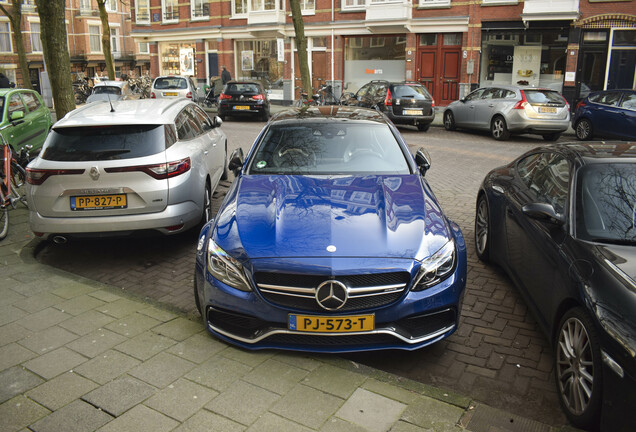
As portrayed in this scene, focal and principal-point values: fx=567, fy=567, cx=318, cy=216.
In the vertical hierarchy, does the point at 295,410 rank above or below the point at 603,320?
below

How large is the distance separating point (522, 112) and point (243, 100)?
412 inches

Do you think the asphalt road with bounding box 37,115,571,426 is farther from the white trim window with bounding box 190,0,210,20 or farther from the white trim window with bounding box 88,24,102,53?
the white trim window with bounding box 88,24,102,53

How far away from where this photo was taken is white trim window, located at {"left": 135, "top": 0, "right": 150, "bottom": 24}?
3794 cm

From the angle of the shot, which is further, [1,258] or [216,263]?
[1,258]

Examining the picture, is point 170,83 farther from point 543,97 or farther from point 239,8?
point 543,97

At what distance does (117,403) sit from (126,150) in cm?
320

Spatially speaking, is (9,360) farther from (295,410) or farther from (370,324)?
(370,324)

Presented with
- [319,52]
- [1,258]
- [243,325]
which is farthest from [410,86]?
[243,325]

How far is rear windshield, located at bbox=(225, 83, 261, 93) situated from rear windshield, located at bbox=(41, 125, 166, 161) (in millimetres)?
16442

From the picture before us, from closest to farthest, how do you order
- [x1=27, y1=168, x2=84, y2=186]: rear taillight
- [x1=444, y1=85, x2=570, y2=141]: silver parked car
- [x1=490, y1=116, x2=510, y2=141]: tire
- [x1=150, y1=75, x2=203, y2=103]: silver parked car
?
[x1=27, y1=168, x2=84, y2=186]: rear taillight → [x1=444, y1=85, x2=570, y2=141]: silver parked car → [x1=490, y1=116, x2=510, y2=141]: tire → [x1=150, y1=75, x2=203, y2=103]: silver parked car

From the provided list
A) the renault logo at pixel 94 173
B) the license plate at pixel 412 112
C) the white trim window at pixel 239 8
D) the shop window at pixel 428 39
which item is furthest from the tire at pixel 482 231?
the white trim window at pixel 239 8

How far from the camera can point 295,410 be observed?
3.18 metres

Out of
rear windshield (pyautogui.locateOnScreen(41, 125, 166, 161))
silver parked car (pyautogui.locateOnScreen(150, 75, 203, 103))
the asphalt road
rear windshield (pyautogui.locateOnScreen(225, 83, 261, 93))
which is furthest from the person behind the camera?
silver parked car (pyautogui.locateOnScreen(150, 75, 203, 103))

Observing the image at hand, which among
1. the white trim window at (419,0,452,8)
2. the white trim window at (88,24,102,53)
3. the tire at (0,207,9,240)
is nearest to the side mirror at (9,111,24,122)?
the tire at (0,207,9,240)
